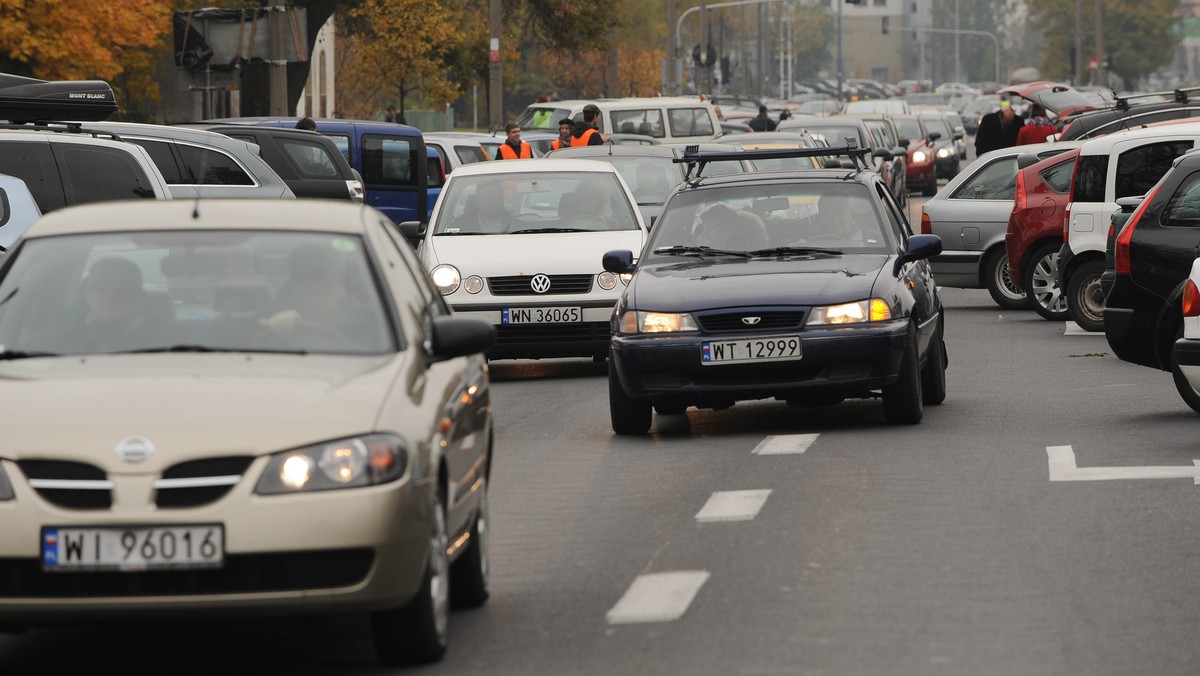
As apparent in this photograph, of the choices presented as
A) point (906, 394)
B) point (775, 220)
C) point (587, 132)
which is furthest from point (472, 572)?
point (587, 132)

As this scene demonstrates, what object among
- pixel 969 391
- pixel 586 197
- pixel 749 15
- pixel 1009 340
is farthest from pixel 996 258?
pixel 749 15

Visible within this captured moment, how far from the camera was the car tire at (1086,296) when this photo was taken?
2130cm

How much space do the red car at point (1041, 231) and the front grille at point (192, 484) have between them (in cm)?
1673

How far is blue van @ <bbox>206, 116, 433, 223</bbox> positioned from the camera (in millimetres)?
30359

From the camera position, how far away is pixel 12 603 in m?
6.61

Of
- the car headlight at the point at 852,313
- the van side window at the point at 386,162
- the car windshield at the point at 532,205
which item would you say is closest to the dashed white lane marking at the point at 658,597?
the car headlight at the point at 852,313

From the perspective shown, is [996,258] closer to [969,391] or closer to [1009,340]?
[1009,340]

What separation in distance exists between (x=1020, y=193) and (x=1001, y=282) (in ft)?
5.65

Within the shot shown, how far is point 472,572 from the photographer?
814 cm

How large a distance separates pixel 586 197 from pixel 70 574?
487 inches

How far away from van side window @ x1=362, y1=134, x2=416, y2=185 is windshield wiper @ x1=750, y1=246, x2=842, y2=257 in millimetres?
16724

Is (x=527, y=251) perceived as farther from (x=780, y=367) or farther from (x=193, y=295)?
(x=193, y=295)

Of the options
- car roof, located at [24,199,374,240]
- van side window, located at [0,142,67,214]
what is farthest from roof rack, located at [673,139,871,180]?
car roof, located at [24,199,374,240]

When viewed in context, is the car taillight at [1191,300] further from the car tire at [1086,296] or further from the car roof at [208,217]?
the car tire at [1086,296]
